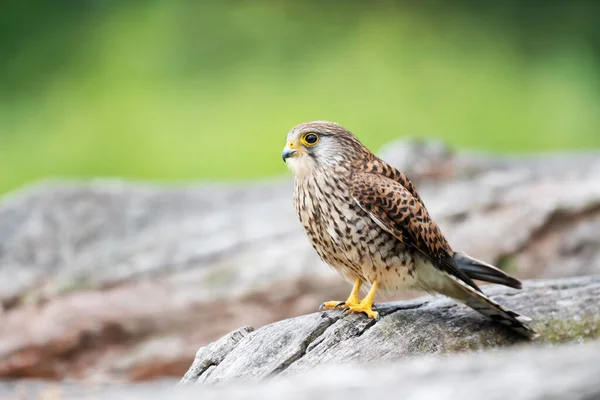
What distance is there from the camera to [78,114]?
6.79 metres

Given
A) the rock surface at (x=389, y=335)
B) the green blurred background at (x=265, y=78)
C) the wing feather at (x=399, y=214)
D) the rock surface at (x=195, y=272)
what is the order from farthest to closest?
the green blurred background at (x=265, y=78)
the rock surface at (x=195, y=272)
the wing feather at (x=399, y=214)
the rock surface at (x=389, y=335)

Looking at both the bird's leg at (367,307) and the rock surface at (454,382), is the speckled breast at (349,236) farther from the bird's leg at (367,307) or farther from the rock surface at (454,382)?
the rock surface at (454,382)

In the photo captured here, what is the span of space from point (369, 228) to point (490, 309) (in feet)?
1.58

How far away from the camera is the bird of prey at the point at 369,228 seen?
7.88ft

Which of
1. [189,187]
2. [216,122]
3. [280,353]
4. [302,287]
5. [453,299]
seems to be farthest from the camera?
[216,122]

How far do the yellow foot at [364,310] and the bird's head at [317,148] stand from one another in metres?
0.43

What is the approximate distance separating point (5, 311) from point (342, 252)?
2149 mm

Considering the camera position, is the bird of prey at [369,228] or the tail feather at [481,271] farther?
the tail feather at [481,271]

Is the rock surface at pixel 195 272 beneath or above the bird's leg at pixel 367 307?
above

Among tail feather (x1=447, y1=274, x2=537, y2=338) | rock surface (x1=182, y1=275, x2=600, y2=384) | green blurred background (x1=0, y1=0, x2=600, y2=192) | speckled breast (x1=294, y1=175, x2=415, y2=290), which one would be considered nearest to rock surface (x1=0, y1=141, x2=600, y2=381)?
rock surface (x1=182, y1=275, x2=600, y2=384)

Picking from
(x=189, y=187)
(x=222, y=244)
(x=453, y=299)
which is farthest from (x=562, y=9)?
(x=453, y=299)

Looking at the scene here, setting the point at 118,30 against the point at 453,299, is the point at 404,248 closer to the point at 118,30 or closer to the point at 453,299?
the point at 453,299

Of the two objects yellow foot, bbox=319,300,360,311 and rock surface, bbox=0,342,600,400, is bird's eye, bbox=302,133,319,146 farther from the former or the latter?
rock surface, bbox=0,342,600,400

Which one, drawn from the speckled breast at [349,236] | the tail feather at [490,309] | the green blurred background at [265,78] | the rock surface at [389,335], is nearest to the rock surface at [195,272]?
the rock surface at [389,335]
